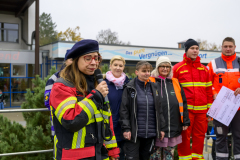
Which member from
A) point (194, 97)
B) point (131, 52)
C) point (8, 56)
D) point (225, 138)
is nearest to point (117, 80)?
point (194, 97)

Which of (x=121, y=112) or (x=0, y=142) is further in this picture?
(x=0, y=142)

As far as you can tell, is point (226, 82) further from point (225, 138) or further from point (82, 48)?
point (82, 48)

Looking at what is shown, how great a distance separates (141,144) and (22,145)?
83.9 inches

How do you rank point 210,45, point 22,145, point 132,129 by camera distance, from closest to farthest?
1. point 132,129
2. point 22,145
3. point 210,45

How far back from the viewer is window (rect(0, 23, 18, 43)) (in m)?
18.8

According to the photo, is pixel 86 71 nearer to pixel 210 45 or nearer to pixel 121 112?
pixel 121 112

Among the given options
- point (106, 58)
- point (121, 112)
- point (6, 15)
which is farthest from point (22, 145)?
point (6, 15)

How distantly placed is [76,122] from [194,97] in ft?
8.95

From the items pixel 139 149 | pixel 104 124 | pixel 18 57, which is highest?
pixel 18 57

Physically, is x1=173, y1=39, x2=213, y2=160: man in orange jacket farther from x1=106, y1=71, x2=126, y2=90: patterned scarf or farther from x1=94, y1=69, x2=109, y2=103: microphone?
x1=94, y1=69, x2=109, y2=103: microphone

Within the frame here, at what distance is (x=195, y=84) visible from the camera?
3949 mm

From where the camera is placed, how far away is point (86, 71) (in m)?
2.02

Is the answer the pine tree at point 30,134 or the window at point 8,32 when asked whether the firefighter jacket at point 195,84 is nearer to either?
the pine tree at point 30,134

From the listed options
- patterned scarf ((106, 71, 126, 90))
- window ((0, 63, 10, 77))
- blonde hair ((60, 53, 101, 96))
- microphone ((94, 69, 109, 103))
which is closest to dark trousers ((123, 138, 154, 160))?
patterned scarf ((106, 71, 126, 90))
